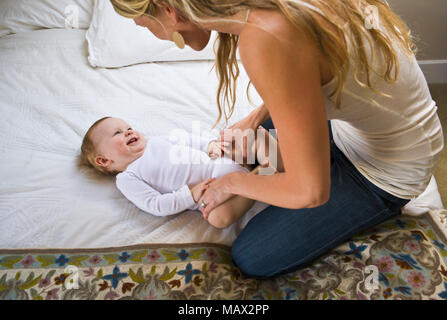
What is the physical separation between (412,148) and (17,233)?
1.07 meters

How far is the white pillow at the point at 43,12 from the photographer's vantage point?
1.60m

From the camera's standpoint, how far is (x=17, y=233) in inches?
39.9

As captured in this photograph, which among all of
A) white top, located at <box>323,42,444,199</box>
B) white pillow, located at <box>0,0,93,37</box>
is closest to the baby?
white top, located at <box>323,42,444,199</box>

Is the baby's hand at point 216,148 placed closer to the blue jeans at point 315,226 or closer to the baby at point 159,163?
the baby at point 159,163

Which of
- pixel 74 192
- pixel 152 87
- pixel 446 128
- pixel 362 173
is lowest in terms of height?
pixel 446 128

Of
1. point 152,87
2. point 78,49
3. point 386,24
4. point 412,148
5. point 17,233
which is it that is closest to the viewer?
point 386,24

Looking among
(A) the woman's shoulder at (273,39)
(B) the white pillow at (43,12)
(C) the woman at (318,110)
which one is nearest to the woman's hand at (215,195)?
(C) the woman at (318,110)

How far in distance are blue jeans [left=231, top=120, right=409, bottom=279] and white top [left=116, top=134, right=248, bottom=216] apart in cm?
22

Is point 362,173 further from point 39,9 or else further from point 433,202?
point 39,9

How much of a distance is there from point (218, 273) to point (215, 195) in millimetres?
210

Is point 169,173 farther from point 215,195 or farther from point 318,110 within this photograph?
point 318,110

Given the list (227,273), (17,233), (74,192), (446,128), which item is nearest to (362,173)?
(227,273)

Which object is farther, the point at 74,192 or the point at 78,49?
the point at 78,49

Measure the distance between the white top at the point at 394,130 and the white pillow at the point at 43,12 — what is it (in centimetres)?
129
